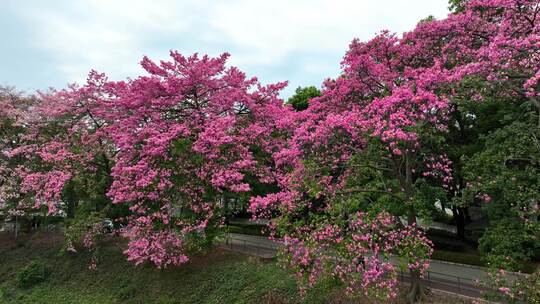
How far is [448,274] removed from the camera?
54.6 feet

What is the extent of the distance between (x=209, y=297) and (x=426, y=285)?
9531mm

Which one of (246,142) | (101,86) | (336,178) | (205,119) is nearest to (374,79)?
(336,178)

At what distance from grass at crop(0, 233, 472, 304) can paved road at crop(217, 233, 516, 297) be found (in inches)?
54.3

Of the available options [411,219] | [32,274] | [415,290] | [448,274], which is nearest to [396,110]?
[411,219]

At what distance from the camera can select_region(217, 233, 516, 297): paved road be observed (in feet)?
46.8

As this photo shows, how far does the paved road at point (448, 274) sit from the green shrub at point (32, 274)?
11.9m

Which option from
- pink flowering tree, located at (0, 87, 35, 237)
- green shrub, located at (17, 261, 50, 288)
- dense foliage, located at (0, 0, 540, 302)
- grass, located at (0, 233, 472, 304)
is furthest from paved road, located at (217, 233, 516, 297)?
pink flowering tree, located at (0, 87, 35, 237)

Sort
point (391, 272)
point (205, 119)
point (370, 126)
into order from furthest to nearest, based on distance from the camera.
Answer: point (205, 119) → point (370, 126) → point (391, 272)

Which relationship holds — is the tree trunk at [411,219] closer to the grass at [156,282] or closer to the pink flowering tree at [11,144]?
the grass at [156,282]

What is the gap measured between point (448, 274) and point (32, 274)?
2361 cm

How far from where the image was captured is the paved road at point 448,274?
562 inches

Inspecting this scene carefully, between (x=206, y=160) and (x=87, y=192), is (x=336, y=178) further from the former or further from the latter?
(x=87, y=192)

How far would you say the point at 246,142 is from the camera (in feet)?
54.4

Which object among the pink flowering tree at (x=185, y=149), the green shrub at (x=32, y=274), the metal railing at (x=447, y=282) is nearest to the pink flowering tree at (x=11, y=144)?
the green shrub at (x=32, y=274)
